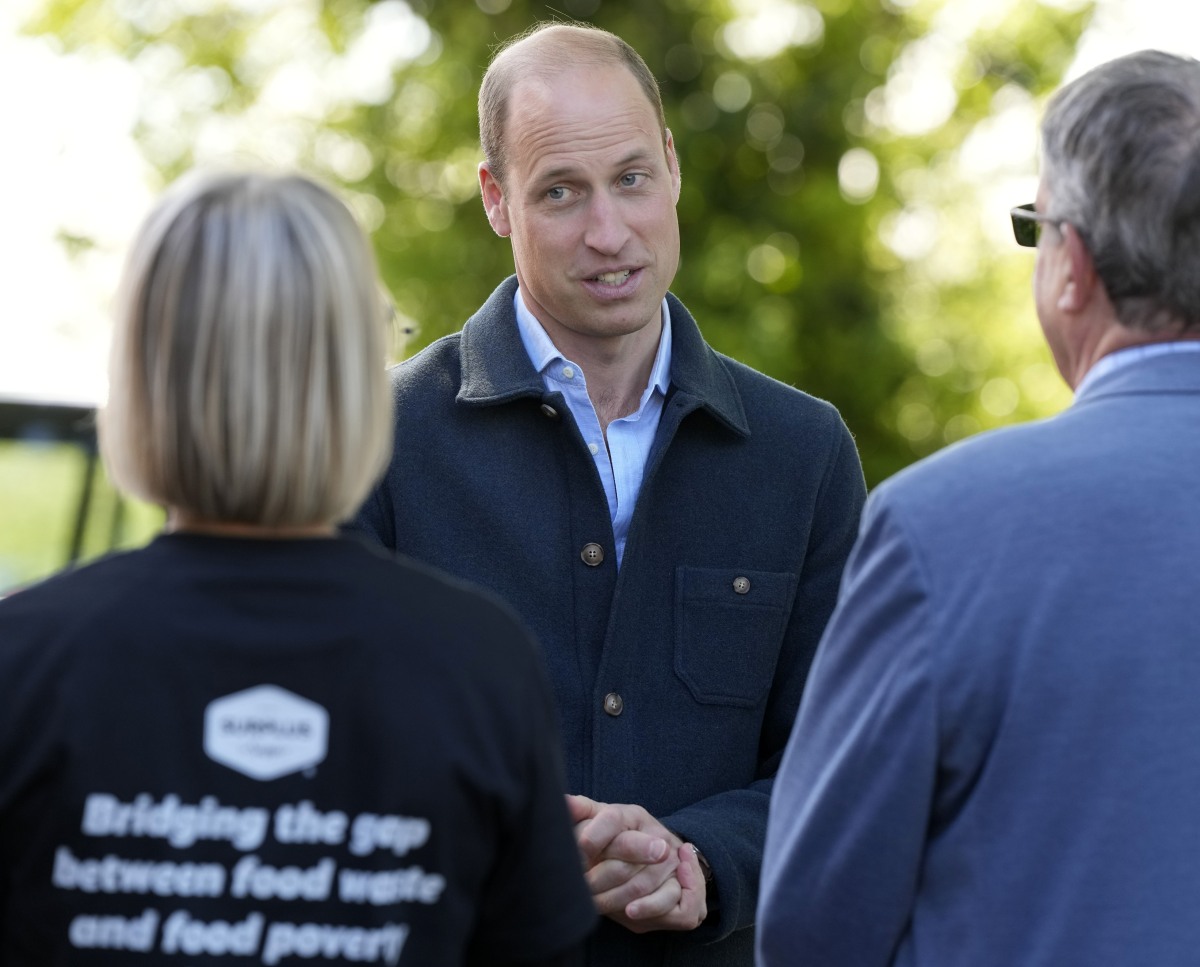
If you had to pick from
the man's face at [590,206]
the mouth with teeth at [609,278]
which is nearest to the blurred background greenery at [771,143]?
the man's face at [590,206]

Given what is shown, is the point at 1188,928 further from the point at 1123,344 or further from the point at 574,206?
the point at 574,206

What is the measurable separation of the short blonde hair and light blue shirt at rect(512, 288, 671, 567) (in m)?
1.28

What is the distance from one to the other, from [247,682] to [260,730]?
0.16 feet

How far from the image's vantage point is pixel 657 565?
289 cm

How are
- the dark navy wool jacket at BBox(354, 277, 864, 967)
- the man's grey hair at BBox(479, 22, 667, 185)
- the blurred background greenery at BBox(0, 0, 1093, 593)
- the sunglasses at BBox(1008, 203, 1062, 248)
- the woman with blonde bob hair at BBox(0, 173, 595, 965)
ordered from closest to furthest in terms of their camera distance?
1. the woman with blonde bob hair at BBox(0, 173, 595, 965)
2. the sunglasses at BBox(1008, 203, 1062, 248)
3. the dark navy wool jacket at BBox(354, 277, 864, 967)
4. the man's grey hair at BBox(479, 22, 667, 185)
5. the blurred background greenery at BBox(0, 0, 1093, 593)

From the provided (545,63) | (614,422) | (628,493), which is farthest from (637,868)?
(545,63)

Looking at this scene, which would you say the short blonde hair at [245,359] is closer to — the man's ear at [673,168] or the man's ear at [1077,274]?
the man's ear at [1077,274]

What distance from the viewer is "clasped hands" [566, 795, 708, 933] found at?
8.34ft

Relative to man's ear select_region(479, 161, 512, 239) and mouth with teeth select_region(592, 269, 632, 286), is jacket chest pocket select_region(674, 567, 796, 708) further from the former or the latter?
man's ear select_region(479, 161, 512, 239)

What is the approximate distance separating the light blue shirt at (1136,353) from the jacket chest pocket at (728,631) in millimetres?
1019

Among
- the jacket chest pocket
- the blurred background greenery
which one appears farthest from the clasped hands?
the blurred background greenery

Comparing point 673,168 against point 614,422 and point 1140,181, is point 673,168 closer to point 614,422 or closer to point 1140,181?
point 614,422

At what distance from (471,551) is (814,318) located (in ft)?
32.6

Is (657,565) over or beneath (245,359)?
beneath
